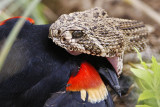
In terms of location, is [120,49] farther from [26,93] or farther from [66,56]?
[26,93]

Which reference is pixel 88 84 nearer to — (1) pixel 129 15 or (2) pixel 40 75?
(2) pixel 40 75

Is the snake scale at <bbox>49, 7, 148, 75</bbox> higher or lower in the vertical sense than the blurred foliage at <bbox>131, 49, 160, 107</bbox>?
higher

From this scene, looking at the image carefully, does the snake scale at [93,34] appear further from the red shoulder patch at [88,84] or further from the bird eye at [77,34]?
the red shoulder patch at [88,84]

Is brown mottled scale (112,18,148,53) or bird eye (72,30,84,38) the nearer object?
bird eye (72,30,84,38)

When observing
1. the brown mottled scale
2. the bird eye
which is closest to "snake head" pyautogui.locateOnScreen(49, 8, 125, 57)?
the bird eye

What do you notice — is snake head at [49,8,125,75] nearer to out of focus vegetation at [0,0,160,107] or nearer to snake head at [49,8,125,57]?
snake head at [49,8,125,57]

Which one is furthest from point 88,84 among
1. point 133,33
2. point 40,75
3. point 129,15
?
point 129,15

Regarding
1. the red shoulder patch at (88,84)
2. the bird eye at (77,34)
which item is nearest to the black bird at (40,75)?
the red shoulder patch at (88,84)
